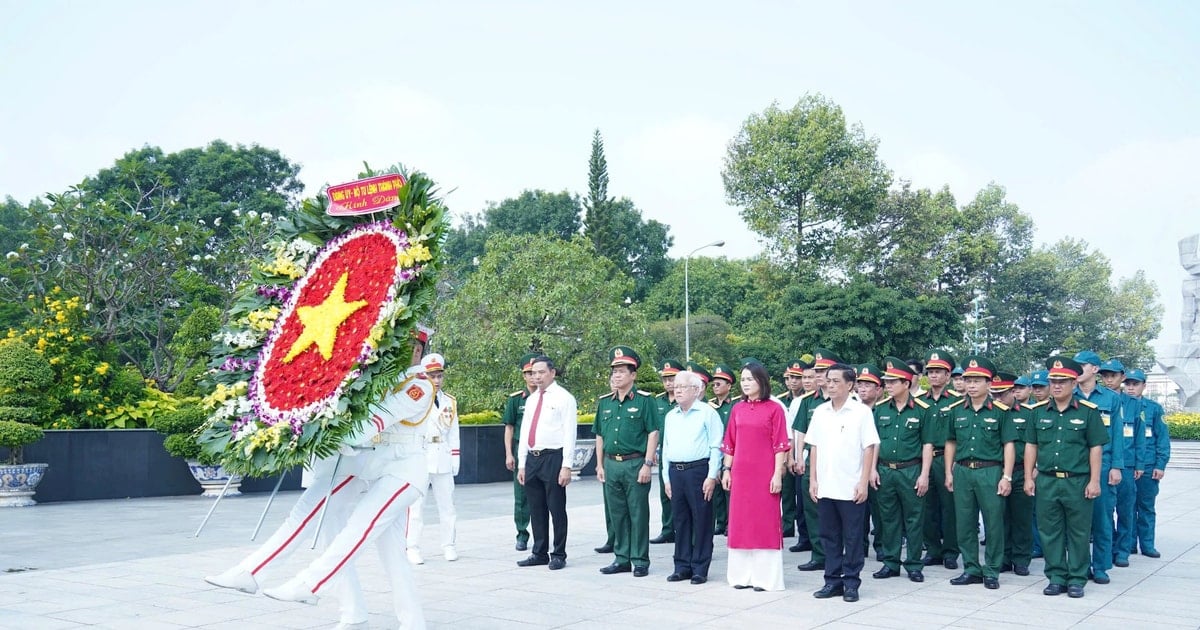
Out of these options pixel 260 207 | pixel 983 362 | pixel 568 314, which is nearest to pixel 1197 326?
pixel 568 314

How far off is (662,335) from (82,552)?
3121 centimetres

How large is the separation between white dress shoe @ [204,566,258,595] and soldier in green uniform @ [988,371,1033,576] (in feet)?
18.8

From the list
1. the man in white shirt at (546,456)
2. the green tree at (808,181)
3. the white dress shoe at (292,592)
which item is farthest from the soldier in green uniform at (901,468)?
the green tree at (808,181)

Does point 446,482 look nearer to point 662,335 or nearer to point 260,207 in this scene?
point 260,207

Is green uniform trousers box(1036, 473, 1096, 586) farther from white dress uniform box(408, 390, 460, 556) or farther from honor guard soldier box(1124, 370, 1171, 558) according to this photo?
white dress uniform box(408, 390, 460, 556)

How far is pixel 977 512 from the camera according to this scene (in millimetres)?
8047

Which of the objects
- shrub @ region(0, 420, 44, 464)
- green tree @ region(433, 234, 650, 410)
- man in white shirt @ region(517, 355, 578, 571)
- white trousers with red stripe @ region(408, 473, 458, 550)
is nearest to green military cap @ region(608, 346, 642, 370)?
man in white shirt @ region(517, 355, 578, 571)

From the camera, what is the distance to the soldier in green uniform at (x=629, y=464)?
8.20 metres

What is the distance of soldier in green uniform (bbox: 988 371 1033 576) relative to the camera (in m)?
8.29

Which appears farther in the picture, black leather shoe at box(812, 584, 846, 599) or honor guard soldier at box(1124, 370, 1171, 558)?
honor guard soldier at box(1124, 370, 1171, 558)

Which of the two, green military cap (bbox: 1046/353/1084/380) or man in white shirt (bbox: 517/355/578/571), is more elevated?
A: green military cap (bbox: 1046/353/1084/380)

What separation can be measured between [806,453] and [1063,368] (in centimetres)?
285

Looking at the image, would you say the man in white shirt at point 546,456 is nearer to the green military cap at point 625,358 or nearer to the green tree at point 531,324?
the green military cap at point 625,358

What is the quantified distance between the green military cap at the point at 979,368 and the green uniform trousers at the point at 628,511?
2686 mm
